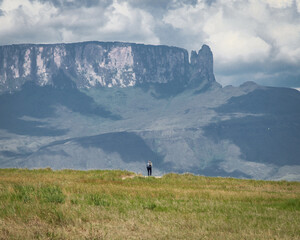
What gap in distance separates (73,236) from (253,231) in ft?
22.1

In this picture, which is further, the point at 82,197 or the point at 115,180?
the point at 115,180

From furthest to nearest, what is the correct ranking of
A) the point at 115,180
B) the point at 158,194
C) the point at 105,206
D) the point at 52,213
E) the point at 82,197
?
the point at 115,180
the point at 158,194
the point at 82,197
the point at 105,206
the point at 52,213

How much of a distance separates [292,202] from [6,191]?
16.0m

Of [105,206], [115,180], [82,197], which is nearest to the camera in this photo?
[105,206]

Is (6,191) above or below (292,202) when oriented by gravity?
above

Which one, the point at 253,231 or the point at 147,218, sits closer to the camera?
the point at 253,231

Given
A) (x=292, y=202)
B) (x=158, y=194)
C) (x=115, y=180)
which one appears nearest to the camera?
(x=292, y=202)

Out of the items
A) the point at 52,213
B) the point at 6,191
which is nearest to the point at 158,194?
the point at 6,191

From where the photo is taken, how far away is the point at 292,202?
27.1m

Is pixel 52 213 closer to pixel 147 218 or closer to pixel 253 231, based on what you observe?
pixel 147 218

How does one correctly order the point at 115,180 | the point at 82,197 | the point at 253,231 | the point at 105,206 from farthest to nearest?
the point at 115,180 < the point at 82,197 < the point at 105,206 < the point at 253,231

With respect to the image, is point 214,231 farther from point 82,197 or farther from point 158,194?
point 158,194

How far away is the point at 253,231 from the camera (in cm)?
1778

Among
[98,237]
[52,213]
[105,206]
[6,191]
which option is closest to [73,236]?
[98,237]
